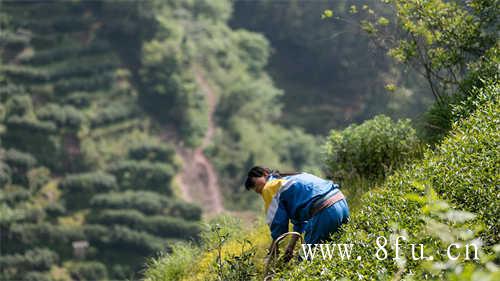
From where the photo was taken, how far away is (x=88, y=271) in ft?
95.3

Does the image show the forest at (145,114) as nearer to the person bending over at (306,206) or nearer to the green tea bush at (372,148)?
the green tea bush at (372,148)

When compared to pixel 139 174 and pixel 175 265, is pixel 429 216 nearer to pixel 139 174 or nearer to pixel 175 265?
pixel 175 265

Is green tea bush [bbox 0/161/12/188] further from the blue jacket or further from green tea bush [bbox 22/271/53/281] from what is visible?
the blue jacket

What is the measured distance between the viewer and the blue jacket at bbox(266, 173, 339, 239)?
431cm

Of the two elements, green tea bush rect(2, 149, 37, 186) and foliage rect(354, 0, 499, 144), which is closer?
foliage rect(354, 0, 499, 144)

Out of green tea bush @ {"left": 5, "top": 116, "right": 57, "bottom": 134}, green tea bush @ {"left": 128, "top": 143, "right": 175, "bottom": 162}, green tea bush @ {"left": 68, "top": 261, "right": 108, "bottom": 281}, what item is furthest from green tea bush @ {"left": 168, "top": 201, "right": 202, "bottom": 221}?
green tea bush @ {"left": 5, "top": 116, "right": 57, "bottom": 134}

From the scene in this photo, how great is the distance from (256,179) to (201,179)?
33.7m

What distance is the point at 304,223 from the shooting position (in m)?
4.46

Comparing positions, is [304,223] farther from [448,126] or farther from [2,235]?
[2,235]

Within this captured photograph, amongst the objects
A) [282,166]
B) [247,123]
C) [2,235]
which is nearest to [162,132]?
[247,123]

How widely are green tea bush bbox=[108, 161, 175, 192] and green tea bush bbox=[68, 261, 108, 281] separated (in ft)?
20.0

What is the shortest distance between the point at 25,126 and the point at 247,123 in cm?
1333

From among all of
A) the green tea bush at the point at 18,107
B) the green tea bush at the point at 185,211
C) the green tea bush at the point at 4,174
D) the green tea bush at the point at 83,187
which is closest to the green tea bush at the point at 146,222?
the green tea bush at the point at 185,211

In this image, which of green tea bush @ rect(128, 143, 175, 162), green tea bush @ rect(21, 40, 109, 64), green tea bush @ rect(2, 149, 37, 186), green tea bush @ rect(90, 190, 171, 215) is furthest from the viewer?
green tea bush @ rect(21, 40, 109, 64)
